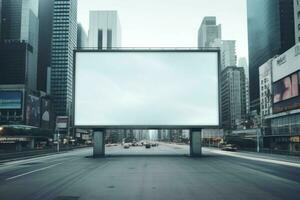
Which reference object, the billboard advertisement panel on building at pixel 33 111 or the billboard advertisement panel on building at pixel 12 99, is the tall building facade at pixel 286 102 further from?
the billboard advertisement panel on building at pixel 33 111

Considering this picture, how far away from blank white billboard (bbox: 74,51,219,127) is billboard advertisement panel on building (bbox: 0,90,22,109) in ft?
387

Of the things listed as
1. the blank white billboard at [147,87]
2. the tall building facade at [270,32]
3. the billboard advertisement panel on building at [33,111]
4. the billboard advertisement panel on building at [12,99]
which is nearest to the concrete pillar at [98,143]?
the blank white billboard at [147,87]

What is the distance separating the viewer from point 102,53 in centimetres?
5659

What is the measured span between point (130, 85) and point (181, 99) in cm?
773

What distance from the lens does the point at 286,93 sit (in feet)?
333

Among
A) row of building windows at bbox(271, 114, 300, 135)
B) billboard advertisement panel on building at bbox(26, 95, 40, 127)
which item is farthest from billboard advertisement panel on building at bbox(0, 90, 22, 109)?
row of building windows at bbox(271, 114, 300, 135)

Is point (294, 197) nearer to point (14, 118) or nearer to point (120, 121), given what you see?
point (120, 121)

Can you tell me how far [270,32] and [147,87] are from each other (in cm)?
13452

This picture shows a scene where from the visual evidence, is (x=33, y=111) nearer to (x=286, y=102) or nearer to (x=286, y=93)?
(x=286, y=102)

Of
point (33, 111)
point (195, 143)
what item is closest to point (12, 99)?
point (33, 111)

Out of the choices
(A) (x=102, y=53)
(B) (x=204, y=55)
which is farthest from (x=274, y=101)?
(A) (x=102, y=53)

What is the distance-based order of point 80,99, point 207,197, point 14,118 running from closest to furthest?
point 207,197 < point 80,99 < point 14,118

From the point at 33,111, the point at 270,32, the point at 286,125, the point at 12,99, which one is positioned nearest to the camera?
the point at 286,125

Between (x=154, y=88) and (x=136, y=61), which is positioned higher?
(x=136, y=61)
